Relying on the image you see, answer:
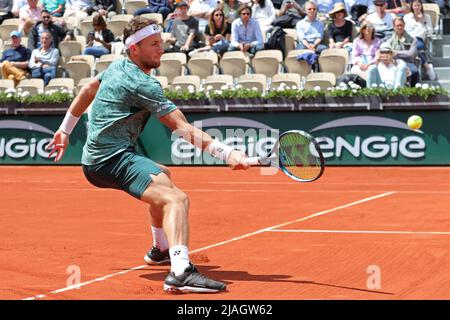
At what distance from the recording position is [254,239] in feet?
30.0

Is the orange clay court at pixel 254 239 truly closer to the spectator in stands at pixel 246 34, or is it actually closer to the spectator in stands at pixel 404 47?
the spectator in stands at pixel 404 47

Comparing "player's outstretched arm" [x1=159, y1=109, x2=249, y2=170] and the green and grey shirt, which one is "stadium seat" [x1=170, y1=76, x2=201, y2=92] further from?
"player's outstretched arm" [x1=159, y1=109, x2=249, y2=170]

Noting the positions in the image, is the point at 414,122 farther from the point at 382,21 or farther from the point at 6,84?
the point at 6,84

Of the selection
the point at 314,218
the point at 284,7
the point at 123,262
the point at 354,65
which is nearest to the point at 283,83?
the point at 354,65

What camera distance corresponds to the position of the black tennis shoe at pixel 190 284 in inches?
251

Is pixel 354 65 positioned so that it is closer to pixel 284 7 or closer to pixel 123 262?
pixel 284 7

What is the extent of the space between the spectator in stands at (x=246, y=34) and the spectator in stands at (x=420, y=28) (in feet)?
10.1

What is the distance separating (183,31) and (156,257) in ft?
45.2

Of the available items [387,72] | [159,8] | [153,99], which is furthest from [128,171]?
[159,8]

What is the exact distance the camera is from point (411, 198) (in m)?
12.8

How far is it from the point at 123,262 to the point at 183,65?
12.7 m

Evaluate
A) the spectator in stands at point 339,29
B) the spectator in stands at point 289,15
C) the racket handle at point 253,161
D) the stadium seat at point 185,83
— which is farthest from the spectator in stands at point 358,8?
the racket handle at point 253,161

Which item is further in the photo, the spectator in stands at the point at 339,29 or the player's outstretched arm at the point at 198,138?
the spectator in stands at the point at 339,29

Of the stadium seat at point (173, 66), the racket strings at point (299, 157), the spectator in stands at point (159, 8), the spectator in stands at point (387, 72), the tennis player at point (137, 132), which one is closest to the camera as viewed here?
the tennis player at point (137, 132)
